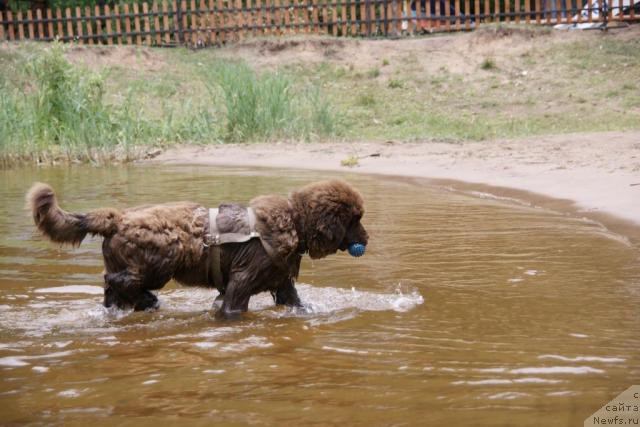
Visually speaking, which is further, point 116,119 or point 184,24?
point 184,24

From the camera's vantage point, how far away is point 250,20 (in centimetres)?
3131

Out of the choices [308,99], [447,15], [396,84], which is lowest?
[308,99]

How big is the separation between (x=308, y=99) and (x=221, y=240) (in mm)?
14700

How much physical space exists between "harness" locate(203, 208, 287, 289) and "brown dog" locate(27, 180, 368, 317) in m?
0.01

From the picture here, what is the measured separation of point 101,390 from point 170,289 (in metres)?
2.98

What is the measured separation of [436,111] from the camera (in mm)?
23703

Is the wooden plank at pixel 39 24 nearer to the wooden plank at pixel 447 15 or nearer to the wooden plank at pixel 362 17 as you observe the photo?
the wooden plank at pixel 362 17

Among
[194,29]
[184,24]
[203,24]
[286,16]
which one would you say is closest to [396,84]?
[286,16]

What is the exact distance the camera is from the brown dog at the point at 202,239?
19.5ft

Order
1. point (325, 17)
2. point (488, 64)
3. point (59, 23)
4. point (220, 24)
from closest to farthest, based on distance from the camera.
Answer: point (488, 64), point (325, 17), point (220, 24), point (59, 23)

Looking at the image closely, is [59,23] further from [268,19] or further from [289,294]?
[289,294]

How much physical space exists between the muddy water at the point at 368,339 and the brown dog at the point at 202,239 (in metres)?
0.28

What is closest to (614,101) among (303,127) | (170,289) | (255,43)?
(303,127)

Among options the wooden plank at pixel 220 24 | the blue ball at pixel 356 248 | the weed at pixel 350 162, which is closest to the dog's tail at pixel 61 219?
the blue ball at pixel 356 248
